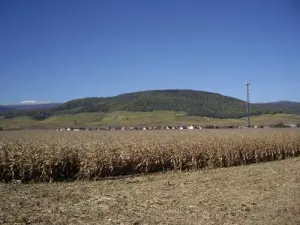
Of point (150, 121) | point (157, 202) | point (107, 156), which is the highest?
point (150, 121)

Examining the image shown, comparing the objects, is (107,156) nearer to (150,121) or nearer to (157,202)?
(157,202)

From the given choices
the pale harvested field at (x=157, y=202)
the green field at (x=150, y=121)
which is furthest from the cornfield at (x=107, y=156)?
the green field at (x=150, y=121)

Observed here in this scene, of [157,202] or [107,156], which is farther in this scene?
[107,156]

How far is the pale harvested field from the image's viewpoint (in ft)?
24.1

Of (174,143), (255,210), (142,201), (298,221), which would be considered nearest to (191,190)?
(142,201)

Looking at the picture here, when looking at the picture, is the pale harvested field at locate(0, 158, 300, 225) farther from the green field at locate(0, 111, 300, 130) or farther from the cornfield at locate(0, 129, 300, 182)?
the green field at locate(0, 111, 300, 130)

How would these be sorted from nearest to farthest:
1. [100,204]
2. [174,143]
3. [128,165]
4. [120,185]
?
[100,204] → [120,185] → [128,165] → [174,143]

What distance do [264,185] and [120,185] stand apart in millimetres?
4893

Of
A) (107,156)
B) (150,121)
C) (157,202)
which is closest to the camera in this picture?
(157,202)

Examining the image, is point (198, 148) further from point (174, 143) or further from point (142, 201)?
point (142, 201)

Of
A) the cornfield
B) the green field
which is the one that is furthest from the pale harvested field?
the green field

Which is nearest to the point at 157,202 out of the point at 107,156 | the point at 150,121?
the point at 107,156

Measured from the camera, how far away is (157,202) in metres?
8.95

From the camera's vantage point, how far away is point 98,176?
1402 cm
